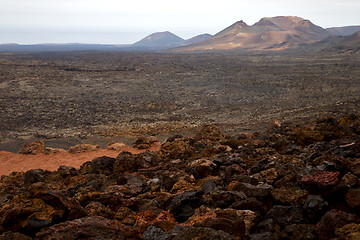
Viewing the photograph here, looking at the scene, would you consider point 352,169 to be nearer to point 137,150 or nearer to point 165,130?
point 137,150

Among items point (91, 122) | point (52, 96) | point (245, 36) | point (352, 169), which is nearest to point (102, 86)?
point (52, 96)

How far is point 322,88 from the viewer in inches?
1112

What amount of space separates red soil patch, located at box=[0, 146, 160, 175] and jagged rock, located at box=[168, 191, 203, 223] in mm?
7184

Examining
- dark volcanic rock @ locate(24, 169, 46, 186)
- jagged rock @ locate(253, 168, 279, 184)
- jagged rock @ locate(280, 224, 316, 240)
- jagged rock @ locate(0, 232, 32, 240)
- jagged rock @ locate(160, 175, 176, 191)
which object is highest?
jagged rock @ locate(280, 224, 316, 240)

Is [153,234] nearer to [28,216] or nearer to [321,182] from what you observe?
[28,216]

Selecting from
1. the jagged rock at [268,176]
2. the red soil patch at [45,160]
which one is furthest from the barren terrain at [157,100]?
the jagged rock at [268,176]

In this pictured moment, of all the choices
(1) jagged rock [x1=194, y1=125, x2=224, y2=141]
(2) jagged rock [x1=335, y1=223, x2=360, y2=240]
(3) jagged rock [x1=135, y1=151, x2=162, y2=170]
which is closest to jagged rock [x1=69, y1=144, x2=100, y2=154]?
(1) jagged rock [x1=194, y1=125, x2=224, y2=141]

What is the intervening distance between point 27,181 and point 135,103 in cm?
1776

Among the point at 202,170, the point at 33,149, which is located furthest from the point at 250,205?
the point at 33,149

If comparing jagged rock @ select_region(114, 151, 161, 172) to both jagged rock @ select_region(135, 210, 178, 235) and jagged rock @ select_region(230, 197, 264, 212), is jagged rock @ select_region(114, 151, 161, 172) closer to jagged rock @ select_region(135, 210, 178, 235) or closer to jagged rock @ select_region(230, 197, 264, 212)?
jagged rock @ select_region(135, 210, 178, 235)

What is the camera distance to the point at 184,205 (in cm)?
416

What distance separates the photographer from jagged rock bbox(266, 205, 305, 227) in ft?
11.4

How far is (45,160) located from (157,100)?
15.3 metres

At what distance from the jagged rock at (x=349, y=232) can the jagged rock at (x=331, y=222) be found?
7 cm
